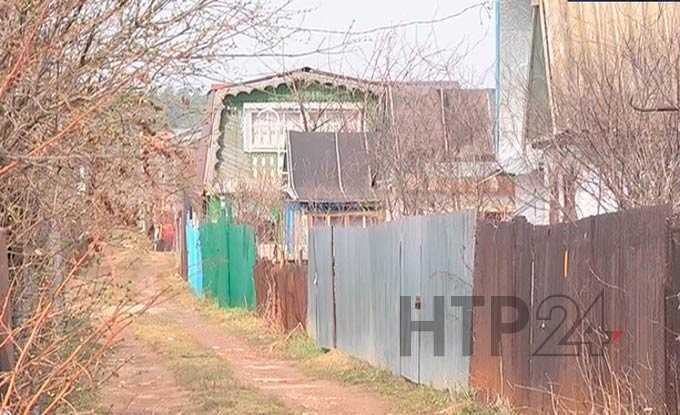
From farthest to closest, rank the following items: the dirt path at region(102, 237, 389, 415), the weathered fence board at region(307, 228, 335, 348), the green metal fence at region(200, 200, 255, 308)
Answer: the green metal fence at region(200, 200, 255, 308) < the weathered fence board at region(307, 228, 335, 348) < the dirt path at region(102, 237, 389, 415)

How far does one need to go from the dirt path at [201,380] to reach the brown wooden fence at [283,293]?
2.74 feet

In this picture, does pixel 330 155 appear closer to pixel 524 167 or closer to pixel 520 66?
pixel 520 66

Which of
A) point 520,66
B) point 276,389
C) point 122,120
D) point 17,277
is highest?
point 520,66

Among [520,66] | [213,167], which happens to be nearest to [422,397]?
[520,66]

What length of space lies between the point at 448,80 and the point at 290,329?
4.95m

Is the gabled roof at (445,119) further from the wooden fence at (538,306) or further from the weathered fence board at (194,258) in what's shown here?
the weathered fence board at (194,258)

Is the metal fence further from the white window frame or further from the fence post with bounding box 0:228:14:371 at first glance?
the white window frame

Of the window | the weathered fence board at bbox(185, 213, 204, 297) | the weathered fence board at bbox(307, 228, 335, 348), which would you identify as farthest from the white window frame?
the weathered fence board at bbox(307, 228, 335, 348)

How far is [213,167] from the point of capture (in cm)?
3378

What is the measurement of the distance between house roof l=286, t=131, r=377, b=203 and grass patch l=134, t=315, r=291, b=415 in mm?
6345

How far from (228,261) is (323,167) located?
133 inches

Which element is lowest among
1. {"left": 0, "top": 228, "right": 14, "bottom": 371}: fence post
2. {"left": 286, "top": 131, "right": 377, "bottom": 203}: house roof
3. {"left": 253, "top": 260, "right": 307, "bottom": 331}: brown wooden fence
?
{"left": 253, "top": 260, "right": 307, "bottom": 331}: brown wooden fence

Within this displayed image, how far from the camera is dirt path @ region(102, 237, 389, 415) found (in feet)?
37.7

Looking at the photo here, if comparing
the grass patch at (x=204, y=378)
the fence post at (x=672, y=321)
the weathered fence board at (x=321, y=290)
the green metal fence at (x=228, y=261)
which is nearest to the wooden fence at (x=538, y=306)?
the fence post at (x=672, y=321)
